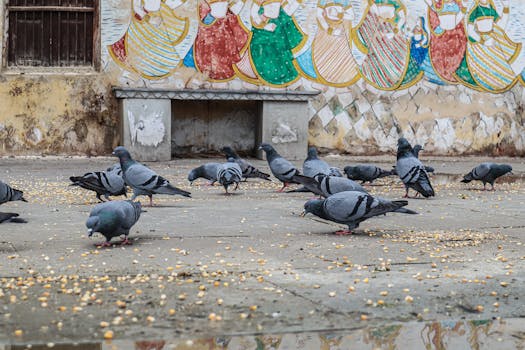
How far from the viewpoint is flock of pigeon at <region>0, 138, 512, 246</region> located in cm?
644

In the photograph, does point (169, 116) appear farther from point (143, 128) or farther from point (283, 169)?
point (283, 169)

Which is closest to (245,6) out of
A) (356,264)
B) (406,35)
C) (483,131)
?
(406,35)

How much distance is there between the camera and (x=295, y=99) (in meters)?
17.8

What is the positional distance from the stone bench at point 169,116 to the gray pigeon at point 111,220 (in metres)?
10.6

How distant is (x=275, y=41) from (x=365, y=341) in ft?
47.6

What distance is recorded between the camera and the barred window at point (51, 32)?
56.0 ft

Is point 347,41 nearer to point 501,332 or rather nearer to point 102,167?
point 102,167

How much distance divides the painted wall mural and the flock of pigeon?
4718 millimetres

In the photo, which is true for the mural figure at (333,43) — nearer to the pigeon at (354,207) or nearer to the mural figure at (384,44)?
the mural figure at (384,44)

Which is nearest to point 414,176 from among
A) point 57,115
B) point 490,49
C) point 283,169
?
point 283,169

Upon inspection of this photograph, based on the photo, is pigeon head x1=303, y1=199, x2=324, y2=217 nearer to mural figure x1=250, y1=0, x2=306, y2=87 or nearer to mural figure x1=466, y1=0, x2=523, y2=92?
mural figure x1=250, y1=0, x2=306, y2=87

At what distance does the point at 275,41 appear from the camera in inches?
707

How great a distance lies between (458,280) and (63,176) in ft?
30.3

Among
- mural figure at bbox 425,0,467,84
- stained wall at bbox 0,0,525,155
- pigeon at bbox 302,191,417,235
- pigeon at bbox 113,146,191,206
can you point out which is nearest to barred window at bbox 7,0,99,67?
stained wall at bbox 0,0,525,155
